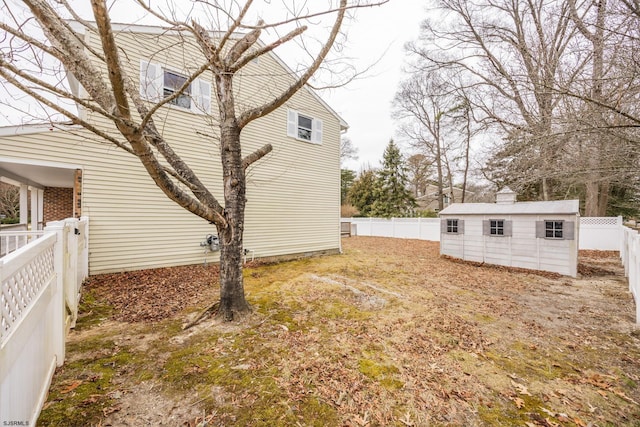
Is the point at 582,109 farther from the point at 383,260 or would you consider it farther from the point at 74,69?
the point at 74,69

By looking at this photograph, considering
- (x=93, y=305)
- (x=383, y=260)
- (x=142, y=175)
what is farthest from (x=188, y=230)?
(x=383, y=260)

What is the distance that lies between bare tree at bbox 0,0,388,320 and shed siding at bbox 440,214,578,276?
325 inches

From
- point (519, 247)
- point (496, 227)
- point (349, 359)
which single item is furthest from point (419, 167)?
point (349, 359)

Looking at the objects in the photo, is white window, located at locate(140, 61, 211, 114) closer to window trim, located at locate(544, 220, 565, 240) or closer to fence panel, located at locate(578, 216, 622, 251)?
window trim, located at locate(544, 220, 565, 240)

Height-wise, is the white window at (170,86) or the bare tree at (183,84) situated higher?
the white window at (170,86)

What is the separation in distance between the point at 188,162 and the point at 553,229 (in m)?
11.0

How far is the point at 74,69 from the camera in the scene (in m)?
2.60

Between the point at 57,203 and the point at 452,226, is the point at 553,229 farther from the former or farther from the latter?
the point at 57,203

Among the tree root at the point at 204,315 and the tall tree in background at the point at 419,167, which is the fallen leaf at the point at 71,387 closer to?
the tree root at the point at 204,315

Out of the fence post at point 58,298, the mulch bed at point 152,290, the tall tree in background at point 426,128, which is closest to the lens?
the fence post at point 58,298

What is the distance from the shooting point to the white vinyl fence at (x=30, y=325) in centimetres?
147

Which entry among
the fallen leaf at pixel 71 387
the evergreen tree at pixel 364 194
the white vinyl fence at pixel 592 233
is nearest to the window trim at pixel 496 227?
the white vinyl fence at pixel 592 233

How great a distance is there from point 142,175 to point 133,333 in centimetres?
470

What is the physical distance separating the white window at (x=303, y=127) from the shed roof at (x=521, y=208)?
5.95m
